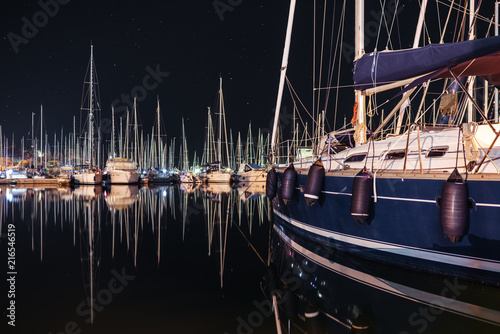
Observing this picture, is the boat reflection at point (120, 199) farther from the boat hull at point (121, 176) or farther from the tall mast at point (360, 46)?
the boat hull at point (121, 176)

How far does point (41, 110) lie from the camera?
49656mm

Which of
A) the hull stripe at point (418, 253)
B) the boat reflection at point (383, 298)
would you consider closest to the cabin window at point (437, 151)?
the hull stripe at point (418, 253)

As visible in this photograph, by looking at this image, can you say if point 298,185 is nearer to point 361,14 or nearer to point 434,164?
point 434,164

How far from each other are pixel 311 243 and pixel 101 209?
11.2m

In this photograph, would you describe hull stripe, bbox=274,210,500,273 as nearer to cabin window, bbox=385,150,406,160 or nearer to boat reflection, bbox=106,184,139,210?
cabin window, bbox=385,150,406,160

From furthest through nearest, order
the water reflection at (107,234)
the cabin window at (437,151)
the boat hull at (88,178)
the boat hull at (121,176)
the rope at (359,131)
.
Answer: the boat hull at (121,176), the boat hull at (88,178), the rope at (359,131), the cabin window at (437,151), the water reflection at (107,234)

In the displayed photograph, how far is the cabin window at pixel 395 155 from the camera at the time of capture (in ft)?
26.8

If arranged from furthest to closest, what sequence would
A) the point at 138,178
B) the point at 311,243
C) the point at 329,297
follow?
the point at 138,178
the point at 311,243
the point at 329,297

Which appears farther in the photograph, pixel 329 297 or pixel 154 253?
pixel 154 253

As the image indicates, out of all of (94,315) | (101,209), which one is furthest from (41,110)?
(94,315)

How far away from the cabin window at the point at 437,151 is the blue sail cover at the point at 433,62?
151cm

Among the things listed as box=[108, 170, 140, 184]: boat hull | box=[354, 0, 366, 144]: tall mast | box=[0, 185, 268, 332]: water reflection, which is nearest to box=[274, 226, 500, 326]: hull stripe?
box=[0, 185, 268, 332]: water reflection

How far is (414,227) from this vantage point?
22.2 feet

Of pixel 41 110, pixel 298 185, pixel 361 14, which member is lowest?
pixel 298 185
